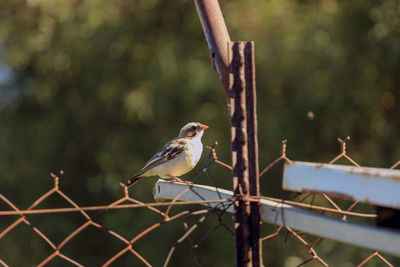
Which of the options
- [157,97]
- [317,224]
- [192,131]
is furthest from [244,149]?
[157,97]

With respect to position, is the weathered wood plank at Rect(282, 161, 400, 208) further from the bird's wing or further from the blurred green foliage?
the blurred green foliage

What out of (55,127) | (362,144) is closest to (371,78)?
(362,144)

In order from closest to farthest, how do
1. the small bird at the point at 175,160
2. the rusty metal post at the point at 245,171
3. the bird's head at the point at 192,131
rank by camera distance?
the rusty metal post at the point at 245,171
the small bird at the point at 175,160
the bird's head at the point at 192,131

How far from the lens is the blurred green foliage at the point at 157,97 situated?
20.0 ft

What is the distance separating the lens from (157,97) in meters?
6.50

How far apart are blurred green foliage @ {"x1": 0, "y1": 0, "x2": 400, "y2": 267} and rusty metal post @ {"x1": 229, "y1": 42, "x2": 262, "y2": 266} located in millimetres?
4516

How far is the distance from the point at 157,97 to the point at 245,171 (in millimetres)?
5042

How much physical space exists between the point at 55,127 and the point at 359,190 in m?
6.23

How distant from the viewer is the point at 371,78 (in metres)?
6.20

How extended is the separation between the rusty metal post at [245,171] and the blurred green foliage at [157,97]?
4516mm

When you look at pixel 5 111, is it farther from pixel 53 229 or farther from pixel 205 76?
pixel 205 76

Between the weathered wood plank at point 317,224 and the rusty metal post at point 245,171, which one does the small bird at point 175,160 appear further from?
the rusty metal post at point 245,171

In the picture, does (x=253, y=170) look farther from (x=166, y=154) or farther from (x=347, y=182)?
(x=166, y=154)

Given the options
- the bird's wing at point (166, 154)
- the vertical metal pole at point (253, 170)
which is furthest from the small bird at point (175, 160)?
the vertical metal pole at point (253, 170)
